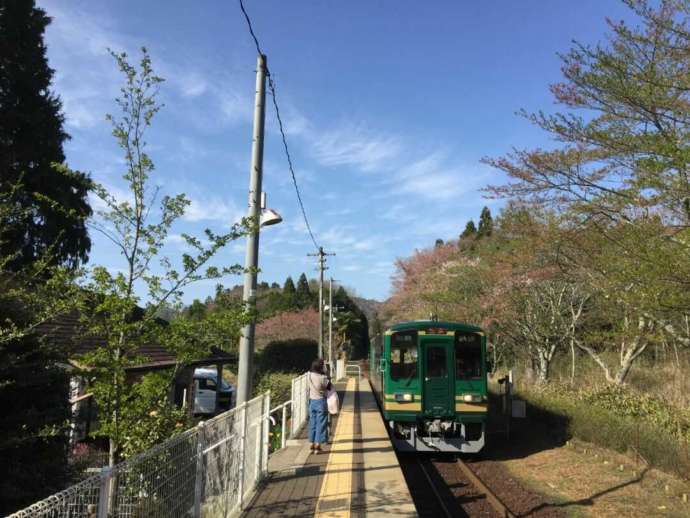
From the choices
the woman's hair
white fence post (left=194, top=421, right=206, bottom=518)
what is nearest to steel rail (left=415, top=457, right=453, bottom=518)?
the woman's hair

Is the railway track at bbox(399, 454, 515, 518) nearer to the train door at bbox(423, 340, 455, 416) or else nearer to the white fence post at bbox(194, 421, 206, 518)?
the train door at bbox(423, 340, 455, 416)

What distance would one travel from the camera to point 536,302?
68.5 ft

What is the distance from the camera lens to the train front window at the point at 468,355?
1132 cm

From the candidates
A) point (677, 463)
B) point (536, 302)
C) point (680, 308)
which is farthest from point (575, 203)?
point (536, 302)

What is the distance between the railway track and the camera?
7.96 m

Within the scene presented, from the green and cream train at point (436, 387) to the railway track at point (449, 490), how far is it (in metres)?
0.51

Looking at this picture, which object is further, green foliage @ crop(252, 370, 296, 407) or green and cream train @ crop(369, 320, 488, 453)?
green foliage @ crop(252, 370, 296, 407)

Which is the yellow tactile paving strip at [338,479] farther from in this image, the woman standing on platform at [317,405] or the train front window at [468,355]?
the train front window at [468,355]

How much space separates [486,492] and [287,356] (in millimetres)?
18545

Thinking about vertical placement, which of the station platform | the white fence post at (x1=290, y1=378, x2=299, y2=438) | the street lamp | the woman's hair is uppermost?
the street lamp

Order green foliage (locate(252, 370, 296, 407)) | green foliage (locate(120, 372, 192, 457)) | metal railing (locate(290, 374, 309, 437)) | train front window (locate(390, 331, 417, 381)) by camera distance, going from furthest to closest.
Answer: green foliage (locate(252, 370, 296, 407)), metal railing (locate(290, 374, 309, 437)), train front window (locate(390, 331, 417, 381)), green foliage (locate(120, 372, 192, 457))

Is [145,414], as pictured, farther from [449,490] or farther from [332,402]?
[449,490]

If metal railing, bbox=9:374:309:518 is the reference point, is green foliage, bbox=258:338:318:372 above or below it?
above

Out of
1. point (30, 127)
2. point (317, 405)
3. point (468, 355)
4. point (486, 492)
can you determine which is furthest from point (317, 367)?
point (30, 127)
